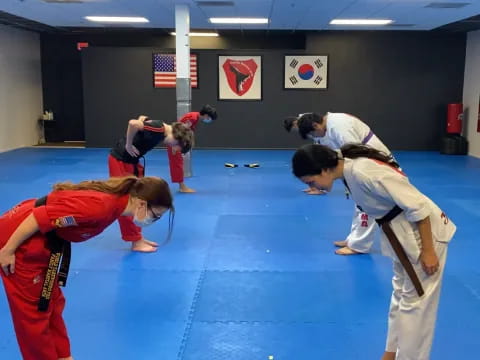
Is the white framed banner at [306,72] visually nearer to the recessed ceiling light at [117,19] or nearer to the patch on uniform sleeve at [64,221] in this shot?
the recessed ceiling light at [117,19]

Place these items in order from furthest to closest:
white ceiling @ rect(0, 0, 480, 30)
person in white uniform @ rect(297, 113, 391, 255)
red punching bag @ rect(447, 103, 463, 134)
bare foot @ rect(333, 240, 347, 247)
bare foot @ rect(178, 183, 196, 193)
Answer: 1. red punching bag @ rect(447, 103, 463, 134)
2. white ceiling @ rect(0, 0, 480, 30)
3. bare foot @ rect(178, 183, 196, 193)
4. bare foot @ rect(333, 240, 347, 247)
5. person in white uniform @ rect(297, 113, 391, 255)

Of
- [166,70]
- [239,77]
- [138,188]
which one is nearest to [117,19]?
[166,70]

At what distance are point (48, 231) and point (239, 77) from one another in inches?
429

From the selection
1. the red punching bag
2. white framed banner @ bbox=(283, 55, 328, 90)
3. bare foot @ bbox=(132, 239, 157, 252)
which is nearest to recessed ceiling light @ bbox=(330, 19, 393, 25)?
white framed banner @ bbox=(283, 55, 328, 90)

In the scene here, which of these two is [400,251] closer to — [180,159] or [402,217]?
[402,217]

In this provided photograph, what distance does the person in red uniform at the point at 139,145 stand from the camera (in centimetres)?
418

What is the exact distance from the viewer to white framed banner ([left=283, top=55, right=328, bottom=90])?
12.4 meters

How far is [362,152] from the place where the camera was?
225cm

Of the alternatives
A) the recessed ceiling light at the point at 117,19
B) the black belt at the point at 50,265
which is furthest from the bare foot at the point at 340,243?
the recessed ceiling light at the point at 117,19

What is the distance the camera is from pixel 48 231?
211 cm

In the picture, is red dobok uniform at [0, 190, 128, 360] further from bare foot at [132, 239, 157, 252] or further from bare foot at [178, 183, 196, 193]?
bare foot at [178, 183, 196, 193]

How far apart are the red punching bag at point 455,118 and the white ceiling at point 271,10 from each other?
1998 millimetres

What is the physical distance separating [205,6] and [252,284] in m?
6.55

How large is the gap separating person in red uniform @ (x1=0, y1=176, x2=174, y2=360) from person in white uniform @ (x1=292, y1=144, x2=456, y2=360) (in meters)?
0.70
